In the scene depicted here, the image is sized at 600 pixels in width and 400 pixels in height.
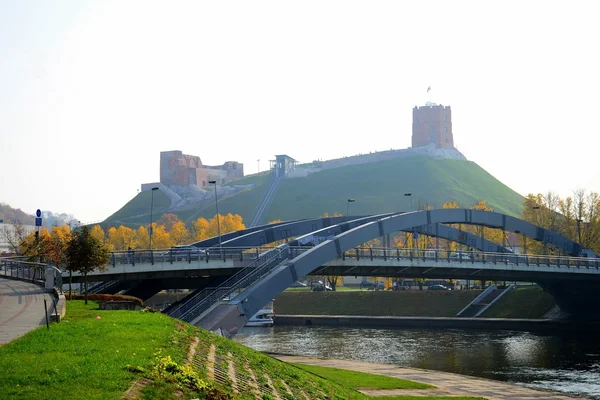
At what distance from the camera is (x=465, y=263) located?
58.7m

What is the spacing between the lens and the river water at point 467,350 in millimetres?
42125

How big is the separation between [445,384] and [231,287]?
1422 cm

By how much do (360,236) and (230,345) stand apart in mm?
31435

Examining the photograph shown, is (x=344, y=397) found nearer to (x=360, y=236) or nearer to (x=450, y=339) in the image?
(x=360, y=236)

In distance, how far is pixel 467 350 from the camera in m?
53.2

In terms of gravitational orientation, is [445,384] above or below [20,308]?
below

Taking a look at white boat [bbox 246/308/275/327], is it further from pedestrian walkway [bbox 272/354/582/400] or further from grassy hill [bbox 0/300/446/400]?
grassy hill [bbox 0/300/446/400]

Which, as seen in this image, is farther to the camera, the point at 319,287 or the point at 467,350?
the point at 319,287

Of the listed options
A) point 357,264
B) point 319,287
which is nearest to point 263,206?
point 319,287

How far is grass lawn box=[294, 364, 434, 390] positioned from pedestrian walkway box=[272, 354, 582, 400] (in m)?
0.84

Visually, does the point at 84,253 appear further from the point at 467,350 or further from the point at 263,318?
the point at 263,318

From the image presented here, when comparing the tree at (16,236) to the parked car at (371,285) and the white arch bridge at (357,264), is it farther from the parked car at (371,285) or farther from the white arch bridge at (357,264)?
the parked car at (371,285)

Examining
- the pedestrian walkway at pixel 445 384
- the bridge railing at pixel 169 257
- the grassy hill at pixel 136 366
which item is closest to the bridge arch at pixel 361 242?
the bridge railing at pixel 169 257

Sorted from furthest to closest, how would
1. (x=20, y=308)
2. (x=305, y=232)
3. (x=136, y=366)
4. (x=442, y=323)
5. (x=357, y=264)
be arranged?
(x=442, y=323) < (x=305, y=232) < (x=357, y=264) < (x=20, y=308) < (x=136, y=366)
